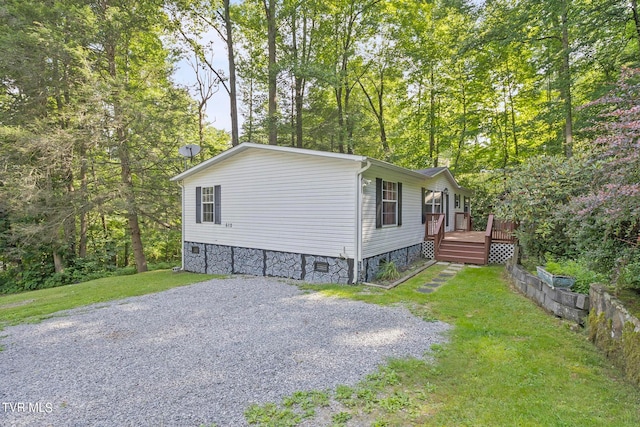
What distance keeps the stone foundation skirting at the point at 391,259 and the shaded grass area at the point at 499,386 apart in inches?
128

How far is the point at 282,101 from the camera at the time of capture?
51.8ft

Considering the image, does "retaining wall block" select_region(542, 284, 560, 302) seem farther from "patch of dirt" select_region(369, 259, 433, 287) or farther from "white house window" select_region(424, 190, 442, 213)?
"white house window" select_region(424, 190, 442, 213)

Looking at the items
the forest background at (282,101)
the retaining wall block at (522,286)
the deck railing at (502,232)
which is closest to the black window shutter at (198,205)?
the forest background at (282,101)

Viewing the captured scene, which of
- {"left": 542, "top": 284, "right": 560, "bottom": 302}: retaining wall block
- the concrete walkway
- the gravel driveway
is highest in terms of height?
{"left": 542, "top": 284, "right": 560, "bottom": 302}: retaining wall block

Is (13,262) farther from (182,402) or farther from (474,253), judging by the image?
(474,253)

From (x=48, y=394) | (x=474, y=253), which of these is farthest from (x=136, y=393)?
(x=474, y=253)

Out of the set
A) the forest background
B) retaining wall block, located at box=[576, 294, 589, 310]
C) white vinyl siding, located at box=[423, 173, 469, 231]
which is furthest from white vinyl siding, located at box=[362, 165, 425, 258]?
retaining wall block, located at box=[576, 294, 589, 310]

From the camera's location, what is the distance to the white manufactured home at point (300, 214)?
25.6ft

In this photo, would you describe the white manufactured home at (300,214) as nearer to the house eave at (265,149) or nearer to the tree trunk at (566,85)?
the house eave at (265,149)

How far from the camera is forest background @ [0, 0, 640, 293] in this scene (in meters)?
8.98

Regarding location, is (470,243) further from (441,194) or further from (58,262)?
(58,262)

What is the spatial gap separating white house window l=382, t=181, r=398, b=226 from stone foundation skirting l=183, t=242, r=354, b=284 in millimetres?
1993

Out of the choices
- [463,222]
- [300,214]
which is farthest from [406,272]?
[463,222]

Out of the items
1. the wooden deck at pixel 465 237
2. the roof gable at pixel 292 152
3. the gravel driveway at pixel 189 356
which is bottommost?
the gravel driveway at pixel 189 356
